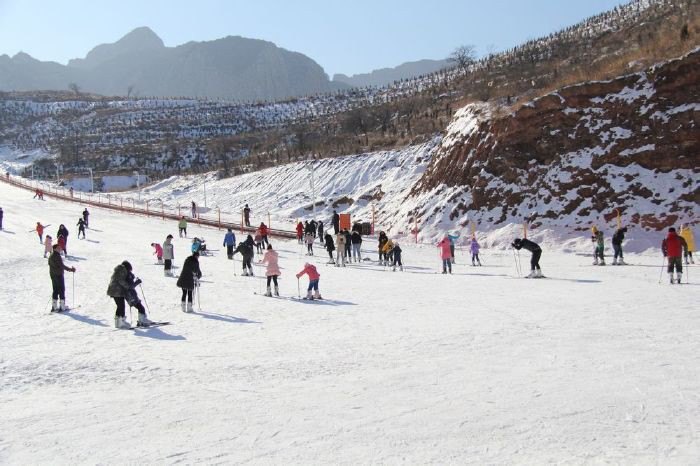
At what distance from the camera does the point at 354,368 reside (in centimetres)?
858

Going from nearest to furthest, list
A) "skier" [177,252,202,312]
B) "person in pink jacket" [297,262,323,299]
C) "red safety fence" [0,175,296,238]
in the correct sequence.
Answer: "skier" [177,252,202,312]
"person in pink jacket" [297,262,323,299]
"red safety fence" [0,175,296,238]

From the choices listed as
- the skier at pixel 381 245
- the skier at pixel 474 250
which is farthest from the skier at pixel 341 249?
the skier at pixel 474 250

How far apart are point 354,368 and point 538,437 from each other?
127 inches

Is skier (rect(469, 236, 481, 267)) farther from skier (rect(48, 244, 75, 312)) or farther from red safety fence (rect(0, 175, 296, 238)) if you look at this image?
skier (rect(48, 244, 75, 312))

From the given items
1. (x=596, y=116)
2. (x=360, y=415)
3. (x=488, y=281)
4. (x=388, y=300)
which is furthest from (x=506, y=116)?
(x=360, y=415)

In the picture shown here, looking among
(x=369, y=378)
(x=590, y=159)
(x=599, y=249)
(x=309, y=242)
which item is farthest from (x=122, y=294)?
(x=590, y=159)

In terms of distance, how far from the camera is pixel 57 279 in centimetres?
1384

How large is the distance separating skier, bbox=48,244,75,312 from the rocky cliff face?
718 inches

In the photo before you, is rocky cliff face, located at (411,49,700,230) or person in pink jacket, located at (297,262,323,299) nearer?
person in pink jacket, located at (297,262,323,299)

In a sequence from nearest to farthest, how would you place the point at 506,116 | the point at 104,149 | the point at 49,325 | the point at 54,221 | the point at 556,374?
the point at 556,374 → the point at 49,325 → the point at 506,116 → the point at 54,221 → the point at 104,149

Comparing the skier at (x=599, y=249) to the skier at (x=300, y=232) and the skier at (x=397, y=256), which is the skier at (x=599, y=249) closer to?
the skier at (x=397, y=256)

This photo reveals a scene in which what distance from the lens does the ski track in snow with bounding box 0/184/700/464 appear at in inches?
230

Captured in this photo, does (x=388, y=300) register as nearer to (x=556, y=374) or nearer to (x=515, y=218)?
(x=556, y=374)

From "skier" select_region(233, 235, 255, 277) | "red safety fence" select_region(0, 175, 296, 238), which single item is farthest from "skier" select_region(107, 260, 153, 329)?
"red safety fence" select_region(0, 175, 296, 238)
